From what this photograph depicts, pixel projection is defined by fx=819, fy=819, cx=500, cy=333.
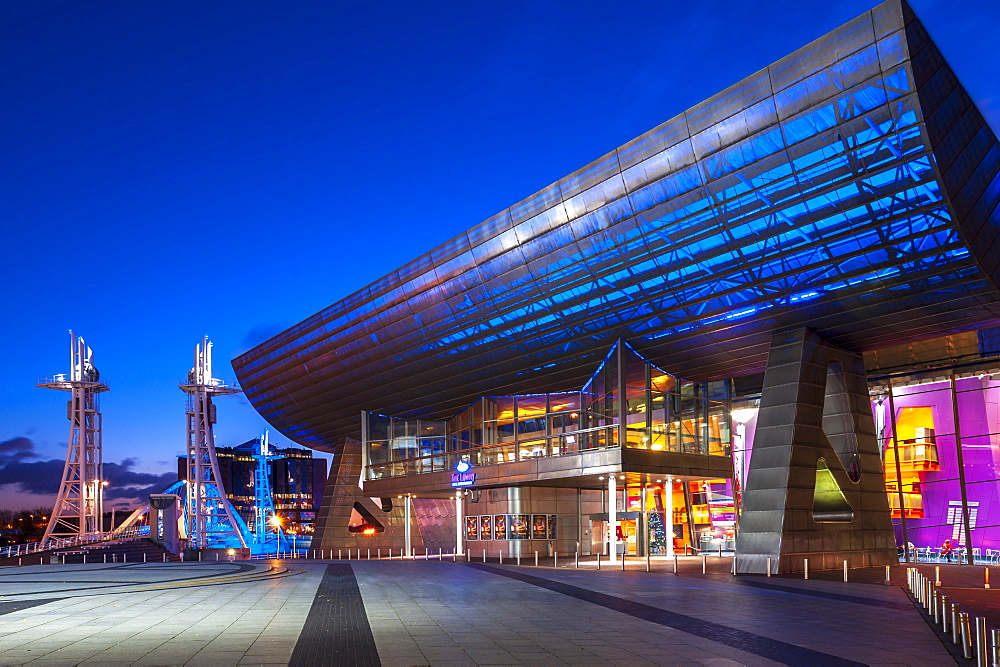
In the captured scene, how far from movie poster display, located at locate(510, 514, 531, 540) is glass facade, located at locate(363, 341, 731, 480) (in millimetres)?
4657

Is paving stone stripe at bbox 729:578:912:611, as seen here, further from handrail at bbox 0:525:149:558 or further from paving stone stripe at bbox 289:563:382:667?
handrail at bbox 0:525:149:558

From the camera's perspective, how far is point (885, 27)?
20.9m

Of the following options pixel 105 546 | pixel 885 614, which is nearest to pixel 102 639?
pixel 885 614

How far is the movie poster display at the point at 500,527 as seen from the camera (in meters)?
50.0

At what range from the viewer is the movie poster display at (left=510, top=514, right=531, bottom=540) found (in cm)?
4941

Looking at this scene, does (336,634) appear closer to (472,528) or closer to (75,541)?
(472,528)

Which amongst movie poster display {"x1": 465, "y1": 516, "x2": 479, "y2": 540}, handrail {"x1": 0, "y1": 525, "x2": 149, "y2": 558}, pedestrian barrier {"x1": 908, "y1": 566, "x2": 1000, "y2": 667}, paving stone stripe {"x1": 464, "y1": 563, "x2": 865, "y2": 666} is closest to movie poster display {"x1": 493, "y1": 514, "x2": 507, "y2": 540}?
movie poster display {"x1": 465, "y1": 516, "x2": 479, "y2": 540}

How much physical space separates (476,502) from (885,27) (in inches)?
1501

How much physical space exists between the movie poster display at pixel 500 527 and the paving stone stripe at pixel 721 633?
91.9 feet

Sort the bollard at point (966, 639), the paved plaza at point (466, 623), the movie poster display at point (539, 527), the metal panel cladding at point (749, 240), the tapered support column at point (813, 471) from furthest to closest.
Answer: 1. the movie poster display at point (539, 527)
2. the tapered support column at point (813, 471)
3. the metal panel cladding at point (749, 240)
4. the paved plaza at point (466, 623)
5. the bollard at point (966, 639)

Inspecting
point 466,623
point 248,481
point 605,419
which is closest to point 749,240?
point 605,419

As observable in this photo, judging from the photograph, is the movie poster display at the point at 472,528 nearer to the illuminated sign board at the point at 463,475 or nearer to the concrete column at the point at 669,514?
the illuminated sign board at the point at 463,475

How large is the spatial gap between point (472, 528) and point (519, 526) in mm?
4237

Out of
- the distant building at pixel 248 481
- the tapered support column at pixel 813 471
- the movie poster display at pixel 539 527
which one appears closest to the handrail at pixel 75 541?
the movie poster display at pixel 539 527
